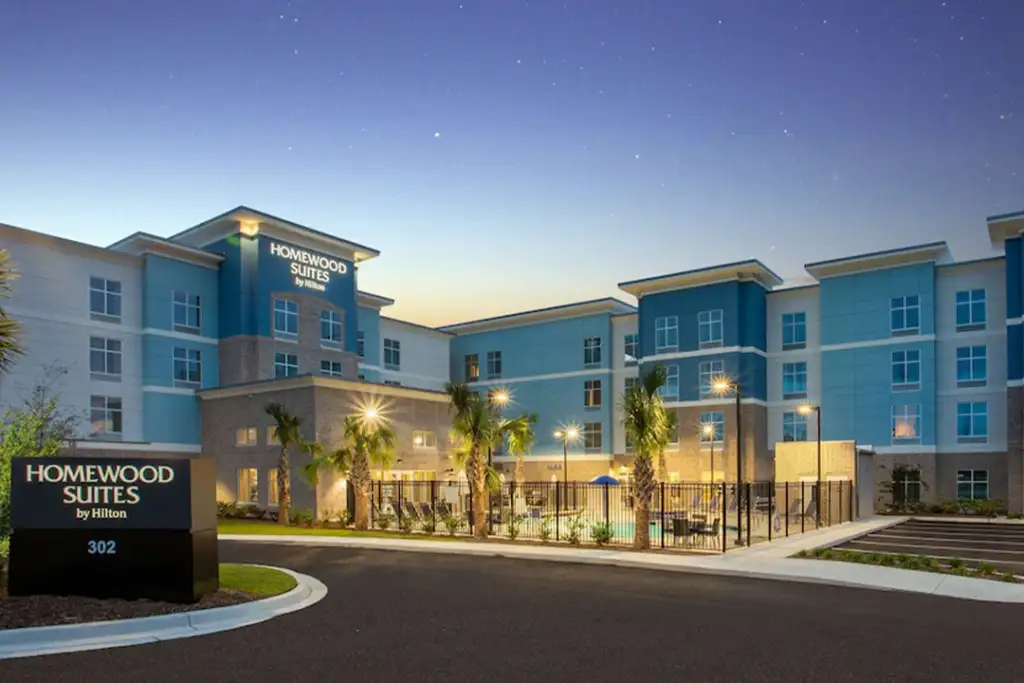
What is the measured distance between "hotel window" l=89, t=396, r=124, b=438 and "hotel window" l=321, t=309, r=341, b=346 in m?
13.5

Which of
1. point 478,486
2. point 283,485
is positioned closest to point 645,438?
point 478,486

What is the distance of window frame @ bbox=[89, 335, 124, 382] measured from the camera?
1832 inches

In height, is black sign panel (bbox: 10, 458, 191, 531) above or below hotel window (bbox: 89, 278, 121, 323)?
below

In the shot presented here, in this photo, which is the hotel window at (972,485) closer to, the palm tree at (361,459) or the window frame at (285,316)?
the palm tree at (361,459)

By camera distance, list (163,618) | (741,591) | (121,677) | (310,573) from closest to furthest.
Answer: (121,677) < (163,618) < (741,591) < (310,573)

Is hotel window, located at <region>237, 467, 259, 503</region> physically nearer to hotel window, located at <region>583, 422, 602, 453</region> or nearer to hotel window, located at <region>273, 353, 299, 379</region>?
hotel window, located at <region>273, 353, 299, 379</region>

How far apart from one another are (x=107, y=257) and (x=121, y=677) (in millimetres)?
43060

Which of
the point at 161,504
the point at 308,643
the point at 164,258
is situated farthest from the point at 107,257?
the point at 308,643

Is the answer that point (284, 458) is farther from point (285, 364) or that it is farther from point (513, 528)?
point (285, 364)

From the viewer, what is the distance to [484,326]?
75.6m

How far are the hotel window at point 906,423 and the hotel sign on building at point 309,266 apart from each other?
38.0m

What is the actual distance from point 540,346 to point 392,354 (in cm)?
1278

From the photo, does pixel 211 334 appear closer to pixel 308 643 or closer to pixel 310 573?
pixel 310 573

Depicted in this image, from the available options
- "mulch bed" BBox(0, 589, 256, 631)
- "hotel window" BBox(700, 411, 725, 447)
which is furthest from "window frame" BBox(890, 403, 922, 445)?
"mulch bed" BBox(0, 589, 256, 631)
